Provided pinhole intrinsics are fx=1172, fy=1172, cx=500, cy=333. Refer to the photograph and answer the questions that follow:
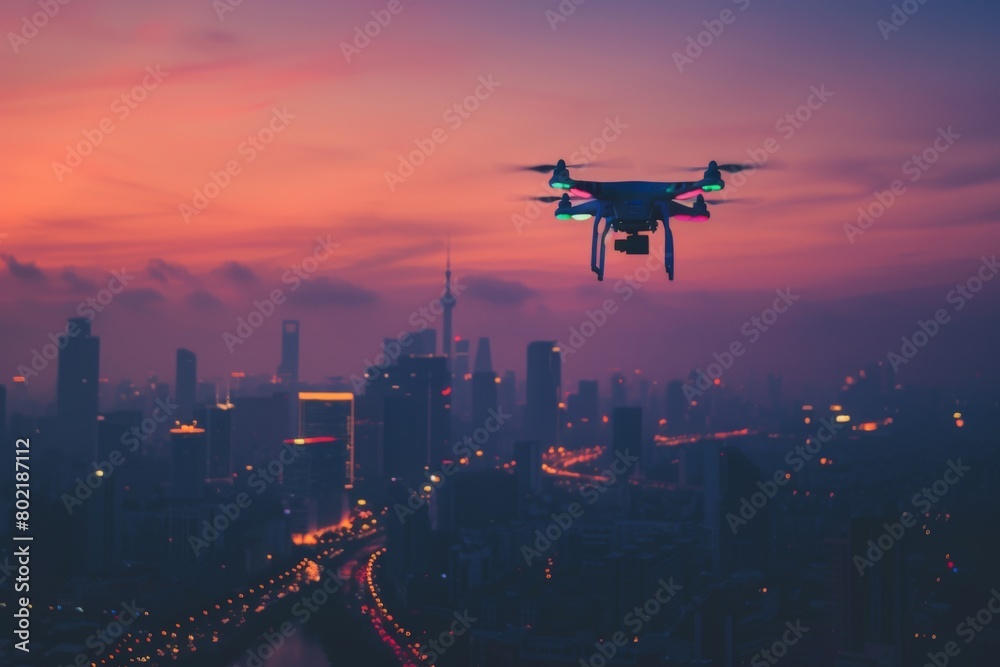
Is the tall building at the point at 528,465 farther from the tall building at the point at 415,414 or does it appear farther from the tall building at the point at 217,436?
the tall building at the point at 217,436

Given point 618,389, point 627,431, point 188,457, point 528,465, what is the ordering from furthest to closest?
point 618,389
point 627,431
point 528,465
point 188,457

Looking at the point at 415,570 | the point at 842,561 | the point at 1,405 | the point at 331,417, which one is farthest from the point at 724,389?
the point at 842,561

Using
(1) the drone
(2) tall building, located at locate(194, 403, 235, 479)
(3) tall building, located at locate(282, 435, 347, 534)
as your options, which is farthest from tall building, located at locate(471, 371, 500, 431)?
(1) the drone

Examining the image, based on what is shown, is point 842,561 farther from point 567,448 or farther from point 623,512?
point 567,448

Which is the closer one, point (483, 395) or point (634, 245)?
point (634, 245)

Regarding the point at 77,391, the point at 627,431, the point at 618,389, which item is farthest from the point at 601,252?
the point at 618,389

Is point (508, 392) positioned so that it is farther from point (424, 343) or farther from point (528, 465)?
point (528, 465)
